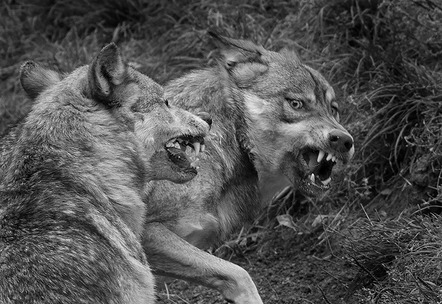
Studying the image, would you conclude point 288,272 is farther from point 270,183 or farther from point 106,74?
point 106,74

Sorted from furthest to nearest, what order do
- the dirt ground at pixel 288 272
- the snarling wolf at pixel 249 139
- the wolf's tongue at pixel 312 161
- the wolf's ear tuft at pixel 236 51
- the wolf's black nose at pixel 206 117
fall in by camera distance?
1. the dirt ground at pixel 288 272
2. the wolf's ear tuft at pixel 236 51
3. the wolf's tongue at pixel 312 161
4. the snarling wolf at pixel 249 139
5. the wolf's black nose at pixel 206 117

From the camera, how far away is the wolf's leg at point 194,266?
629cm

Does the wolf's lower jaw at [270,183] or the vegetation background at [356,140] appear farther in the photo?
the wolf's lower jaw at [270,183]

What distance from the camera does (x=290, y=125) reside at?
7137mm

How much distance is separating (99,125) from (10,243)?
36.3 inches

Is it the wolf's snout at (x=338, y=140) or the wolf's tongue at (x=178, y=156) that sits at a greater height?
the wolf's tongue at (x=178, y=156)

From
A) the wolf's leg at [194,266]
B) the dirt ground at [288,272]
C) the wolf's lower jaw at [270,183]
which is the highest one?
the wolf's leg at [194,266]

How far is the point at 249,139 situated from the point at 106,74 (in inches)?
68.2

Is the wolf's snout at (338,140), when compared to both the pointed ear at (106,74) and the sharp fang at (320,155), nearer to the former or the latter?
the sharp fang at (320,155)

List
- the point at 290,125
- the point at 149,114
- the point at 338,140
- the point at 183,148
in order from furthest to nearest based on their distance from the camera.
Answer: the point at 290,125, the point at 338,140, the point at 183,148, the point at 149,114

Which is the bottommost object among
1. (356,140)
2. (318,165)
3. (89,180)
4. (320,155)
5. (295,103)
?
(356,140)

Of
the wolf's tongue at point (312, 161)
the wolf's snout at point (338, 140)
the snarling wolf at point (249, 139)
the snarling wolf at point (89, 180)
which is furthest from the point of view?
the wolf's tongue at point (312, 161)

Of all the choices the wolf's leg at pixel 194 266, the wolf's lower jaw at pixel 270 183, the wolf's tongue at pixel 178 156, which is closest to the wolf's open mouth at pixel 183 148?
the wolf's tongue at pixel 178 156

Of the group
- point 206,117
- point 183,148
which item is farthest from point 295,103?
point 183,148
